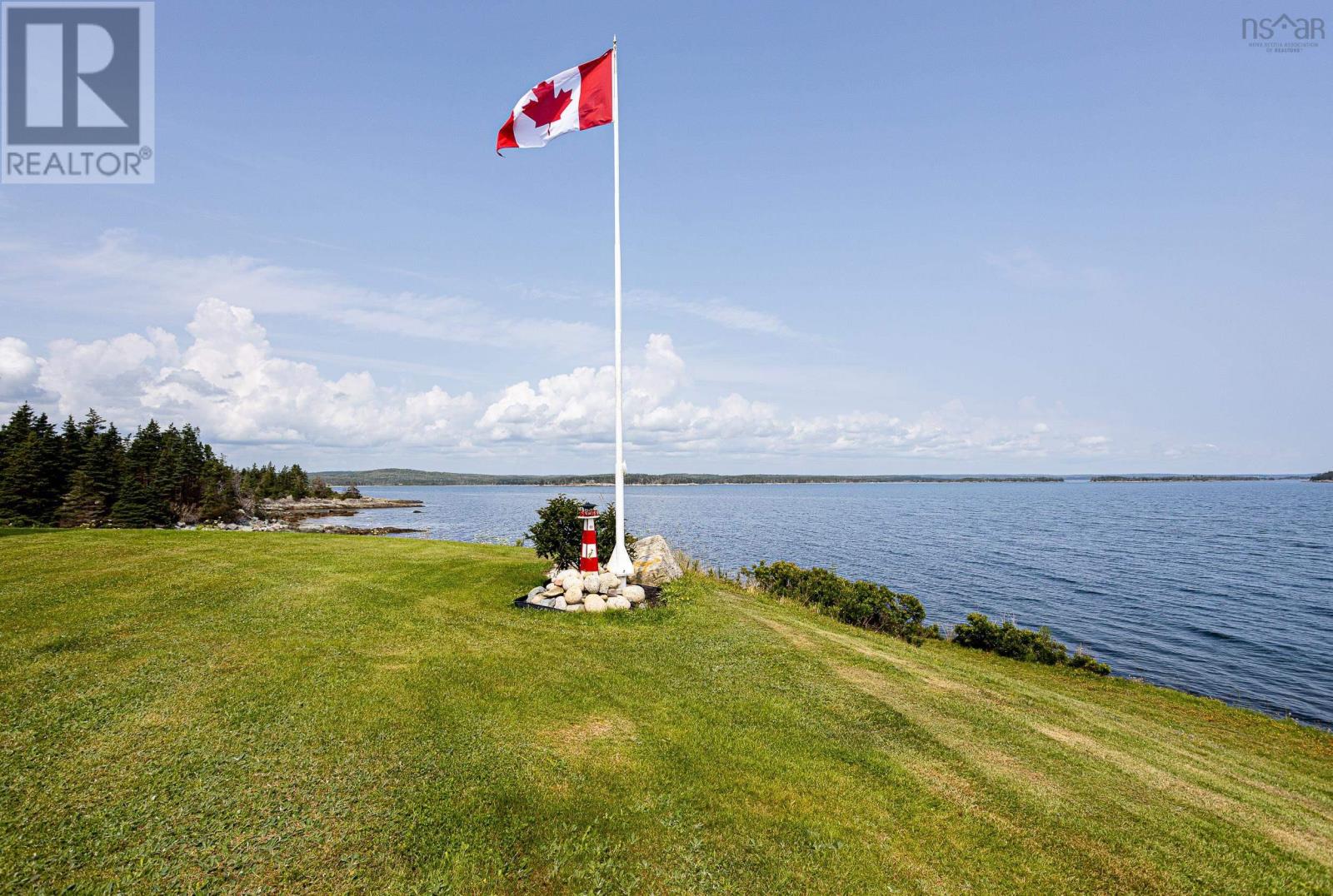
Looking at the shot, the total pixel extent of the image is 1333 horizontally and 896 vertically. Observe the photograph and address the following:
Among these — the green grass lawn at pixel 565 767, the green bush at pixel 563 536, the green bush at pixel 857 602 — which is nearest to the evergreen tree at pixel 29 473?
the green grass lawn at pixel 565 767

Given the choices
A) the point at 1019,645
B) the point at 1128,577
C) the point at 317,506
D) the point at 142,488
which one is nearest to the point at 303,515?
the point at 317,506

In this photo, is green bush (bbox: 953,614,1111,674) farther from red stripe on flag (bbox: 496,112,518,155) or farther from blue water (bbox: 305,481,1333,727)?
red stripe on flag (bbox: 496,112,518,155)

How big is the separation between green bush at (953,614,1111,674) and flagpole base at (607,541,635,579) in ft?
44.6

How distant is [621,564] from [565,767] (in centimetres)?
→ 842


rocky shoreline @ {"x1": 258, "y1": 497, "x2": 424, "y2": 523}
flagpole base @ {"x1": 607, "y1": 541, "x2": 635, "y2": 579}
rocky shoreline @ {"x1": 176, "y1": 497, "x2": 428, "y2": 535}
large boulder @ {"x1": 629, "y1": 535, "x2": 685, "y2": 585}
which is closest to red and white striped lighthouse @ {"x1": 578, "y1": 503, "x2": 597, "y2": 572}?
flagpole base @ {"x1": 607, "y1": 541, "x2": 635, "y2": 579}

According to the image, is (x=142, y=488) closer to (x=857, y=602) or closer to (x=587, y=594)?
(x=587, y=594)

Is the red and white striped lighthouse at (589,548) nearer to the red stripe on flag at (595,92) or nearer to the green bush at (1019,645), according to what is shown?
the red stripe on flag at (595,92)

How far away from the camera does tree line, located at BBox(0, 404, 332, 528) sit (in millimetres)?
46312

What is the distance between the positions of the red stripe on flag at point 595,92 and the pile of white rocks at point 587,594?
37.4 ft

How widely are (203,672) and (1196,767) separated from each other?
15.0 metres

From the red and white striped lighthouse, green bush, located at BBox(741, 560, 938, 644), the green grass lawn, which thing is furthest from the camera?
green bush, located at BBox(741, 560, 938, 644)

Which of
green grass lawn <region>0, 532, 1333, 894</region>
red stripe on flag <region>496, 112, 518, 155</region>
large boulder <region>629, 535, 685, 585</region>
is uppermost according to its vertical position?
red stripe on flag <region>496, 112, 518, 155</region>

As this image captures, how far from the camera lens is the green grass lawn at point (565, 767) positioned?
16.7 ft

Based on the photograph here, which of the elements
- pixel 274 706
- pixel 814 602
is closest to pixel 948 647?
pixel 814 602
